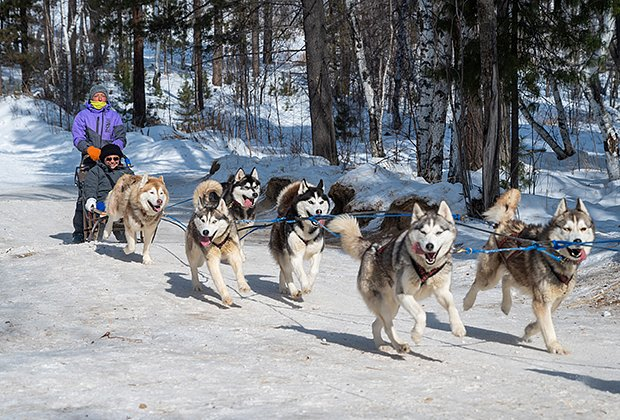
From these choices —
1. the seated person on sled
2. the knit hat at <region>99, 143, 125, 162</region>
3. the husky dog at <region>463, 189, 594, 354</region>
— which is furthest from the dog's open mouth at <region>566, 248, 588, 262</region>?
the knit hat at <region>99, 143, 125, 162</region>

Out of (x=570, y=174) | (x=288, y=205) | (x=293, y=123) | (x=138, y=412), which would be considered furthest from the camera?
(x=293, y=123)

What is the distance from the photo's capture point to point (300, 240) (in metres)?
6.96

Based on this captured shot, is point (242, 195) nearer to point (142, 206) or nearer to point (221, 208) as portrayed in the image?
point (142, 206)

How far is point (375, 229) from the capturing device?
35.8ft

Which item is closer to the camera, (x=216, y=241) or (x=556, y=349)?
(x=556, y=349)

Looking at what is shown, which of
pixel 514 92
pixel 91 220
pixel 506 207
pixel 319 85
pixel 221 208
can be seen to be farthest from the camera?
pixel 319 85

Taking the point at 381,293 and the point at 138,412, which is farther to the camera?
the point at 381,293

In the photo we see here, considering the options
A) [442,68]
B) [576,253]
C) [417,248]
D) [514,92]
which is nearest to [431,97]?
[442,68]

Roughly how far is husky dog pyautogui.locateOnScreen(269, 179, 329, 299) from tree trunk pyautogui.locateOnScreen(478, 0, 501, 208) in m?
3.54

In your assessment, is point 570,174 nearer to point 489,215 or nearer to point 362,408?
point 489,215

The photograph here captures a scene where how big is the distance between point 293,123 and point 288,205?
20638 millimetres

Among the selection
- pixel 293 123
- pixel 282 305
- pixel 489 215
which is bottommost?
pixel 282 305

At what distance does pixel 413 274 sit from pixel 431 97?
842cm

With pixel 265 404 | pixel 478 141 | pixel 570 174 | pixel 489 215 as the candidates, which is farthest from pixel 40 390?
pixel 570 174
